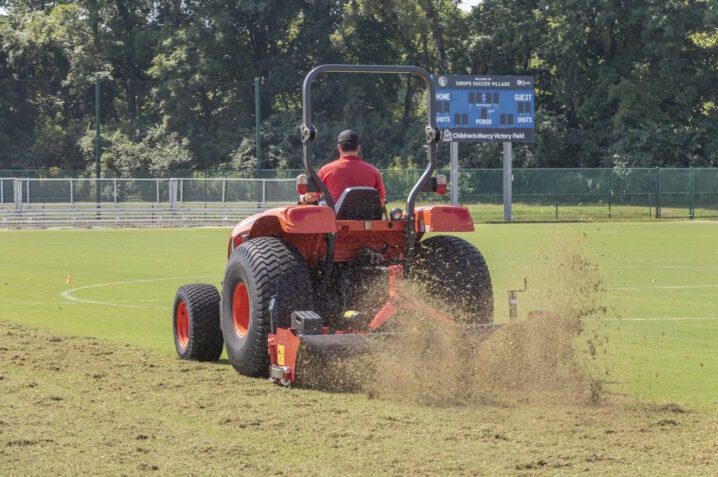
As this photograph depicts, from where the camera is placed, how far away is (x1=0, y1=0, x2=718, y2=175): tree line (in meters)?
58.9

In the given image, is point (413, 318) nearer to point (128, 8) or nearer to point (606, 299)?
point (606, 299)

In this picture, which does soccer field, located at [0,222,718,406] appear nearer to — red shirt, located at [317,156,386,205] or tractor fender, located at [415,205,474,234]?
tractor fender, located at [415,205,474,234]

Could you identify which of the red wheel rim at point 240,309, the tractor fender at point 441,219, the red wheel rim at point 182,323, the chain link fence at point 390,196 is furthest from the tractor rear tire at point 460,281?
the chain link fence at point 390,196

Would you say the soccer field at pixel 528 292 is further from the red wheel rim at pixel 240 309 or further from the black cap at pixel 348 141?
the red wheel rim at pixel 240 309

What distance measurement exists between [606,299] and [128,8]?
63635 millimetres

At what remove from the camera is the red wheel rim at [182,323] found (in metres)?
10.3

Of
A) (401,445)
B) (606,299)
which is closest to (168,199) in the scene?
(606,299)

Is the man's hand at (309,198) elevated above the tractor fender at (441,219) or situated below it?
above

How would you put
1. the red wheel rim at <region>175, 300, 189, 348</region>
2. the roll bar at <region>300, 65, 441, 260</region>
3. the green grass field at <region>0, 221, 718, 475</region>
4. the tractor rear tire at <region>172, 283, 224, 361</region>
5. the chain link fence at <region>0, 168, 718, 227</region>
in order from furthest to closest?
the chain link fence at <region>0, 168, 718, 227</region> < the red wheel rim at <region>175, 300, 189, 348</region> < the tractor rear tire at <region>172, 283, 224, 361</region> < the roll bar at <region>300, 65, 441, 260</region> < the green grass field at <region>0, 221, 718, 475</region>

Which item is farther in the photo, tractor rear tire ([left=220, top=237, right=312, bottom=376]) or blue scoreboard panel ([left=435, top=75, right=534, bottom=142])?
blue scoreboard panel ([left=435, top=75, right=534, bottom=142])

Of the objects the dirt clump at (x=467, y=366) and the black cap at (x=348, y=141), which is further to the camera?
the black cap at (x=348, y=141)

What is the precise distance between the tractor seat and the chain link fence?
124ft

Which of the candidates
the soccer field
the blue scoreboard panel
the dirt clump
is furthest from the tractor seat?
the blue scoreboard panel

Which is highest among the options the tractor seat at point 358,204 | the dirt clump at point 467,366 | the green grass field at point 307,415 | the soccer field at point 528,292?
the tractor seat at point 358,204
